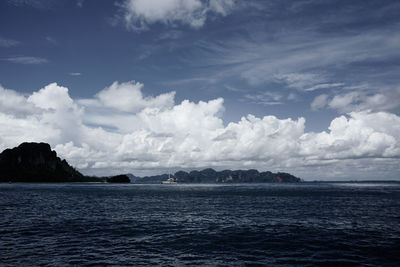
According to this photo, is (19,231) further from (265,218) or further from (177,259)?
(265,218)

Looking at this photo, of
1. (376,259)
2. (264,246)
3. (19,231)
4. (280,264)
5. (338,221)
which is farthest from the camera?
(338,221)

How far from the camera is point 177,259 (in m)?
29.1

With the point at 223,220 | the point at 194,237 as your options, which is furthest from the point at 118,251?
the point at 223,220

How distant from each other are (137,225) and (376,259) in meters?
34.1

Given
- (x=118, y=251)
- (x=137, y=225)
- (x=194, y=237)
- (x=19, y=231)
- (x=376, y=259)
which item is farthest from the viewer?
(x=137, y=225)

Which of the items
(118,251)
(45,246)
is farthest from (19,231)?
(118,251)

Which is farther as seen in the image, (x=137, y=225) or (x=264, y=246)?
(x=137, y=225)

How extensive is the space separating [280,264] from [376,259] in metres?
10.5

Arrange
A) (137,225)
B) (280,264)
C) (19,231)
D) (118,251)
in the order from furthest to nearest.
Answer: (137,225) < (19,231) < (118,251) < (280,264)

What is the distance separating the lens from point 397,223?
51.3 metres

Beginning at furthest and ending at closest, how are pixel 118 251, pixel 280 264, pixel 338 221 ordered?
pixel 338 221 → pixel 118 251 → pixel 280 264

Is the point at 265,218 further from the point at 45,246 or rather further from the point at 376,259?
the point at 45,246

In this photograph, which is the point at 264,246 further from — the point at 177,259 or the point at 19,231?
the point at 19,231

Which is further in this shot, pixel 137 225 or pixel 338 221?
pixel 338 221
